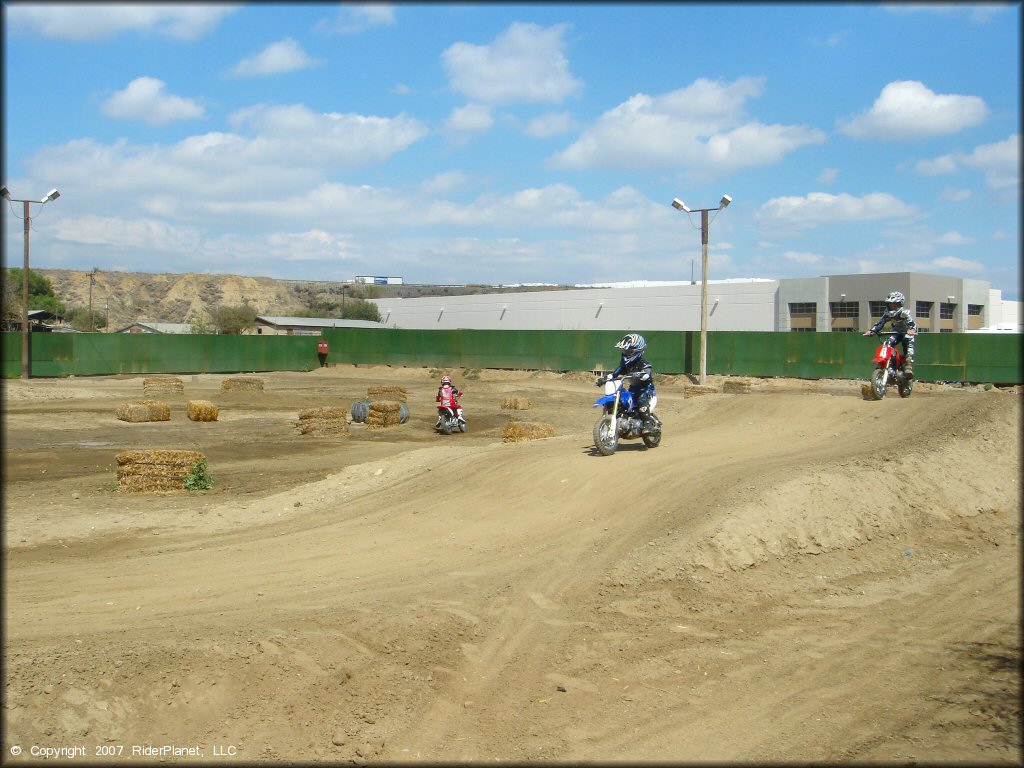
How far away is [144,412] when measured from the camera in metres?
28.0

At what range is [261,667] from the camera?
744 cm

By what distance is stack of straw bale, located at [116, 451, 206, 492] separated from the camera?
15.6m

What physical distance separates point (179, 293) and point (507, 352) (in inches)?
2932

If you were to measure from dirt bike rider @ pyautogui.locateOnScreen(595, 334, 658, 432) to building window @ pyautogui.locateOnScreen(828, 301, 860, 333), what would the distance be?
3919 centimetres

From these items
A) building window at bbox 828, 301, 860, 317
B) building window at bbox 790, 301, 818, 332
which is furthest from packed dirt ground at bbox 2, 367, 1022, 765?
building window at bbox 790, 301, 818, 332

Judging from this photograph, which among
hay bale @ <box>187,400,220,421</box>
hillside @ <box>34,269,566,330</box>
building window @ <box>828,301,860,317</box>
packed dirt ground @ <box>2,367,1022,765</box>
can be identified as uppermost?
hillside @ <box>34,269,566,330</box>

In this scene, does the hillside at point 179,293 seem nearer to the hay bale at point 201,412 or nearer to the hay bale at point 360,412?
the hay bale at point 201,412

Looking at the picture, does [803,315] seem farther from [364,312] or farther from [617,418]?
[364,312]

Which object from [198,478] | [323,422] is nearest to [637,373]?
[198,478]

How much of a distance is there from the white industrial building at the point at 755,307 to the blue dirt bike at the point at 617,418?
24.3m

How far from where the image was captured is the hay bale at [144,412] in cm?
2797

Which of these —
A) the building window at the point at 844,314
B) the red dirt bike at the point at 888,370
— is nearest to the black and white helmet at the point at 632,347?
the red dirt bike at the point at 888,370

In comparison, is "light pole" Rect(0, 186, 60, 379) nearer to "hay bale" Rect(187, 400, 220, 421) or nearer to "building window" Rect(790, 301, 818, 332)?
"hay bale" Rect(187, 400, 220, 421)

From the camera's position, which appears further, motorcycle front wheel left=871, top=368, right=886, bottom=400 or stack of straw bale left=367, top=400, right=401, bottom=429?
stack of straw bale left=367, top=400, right=401, bottom=429
